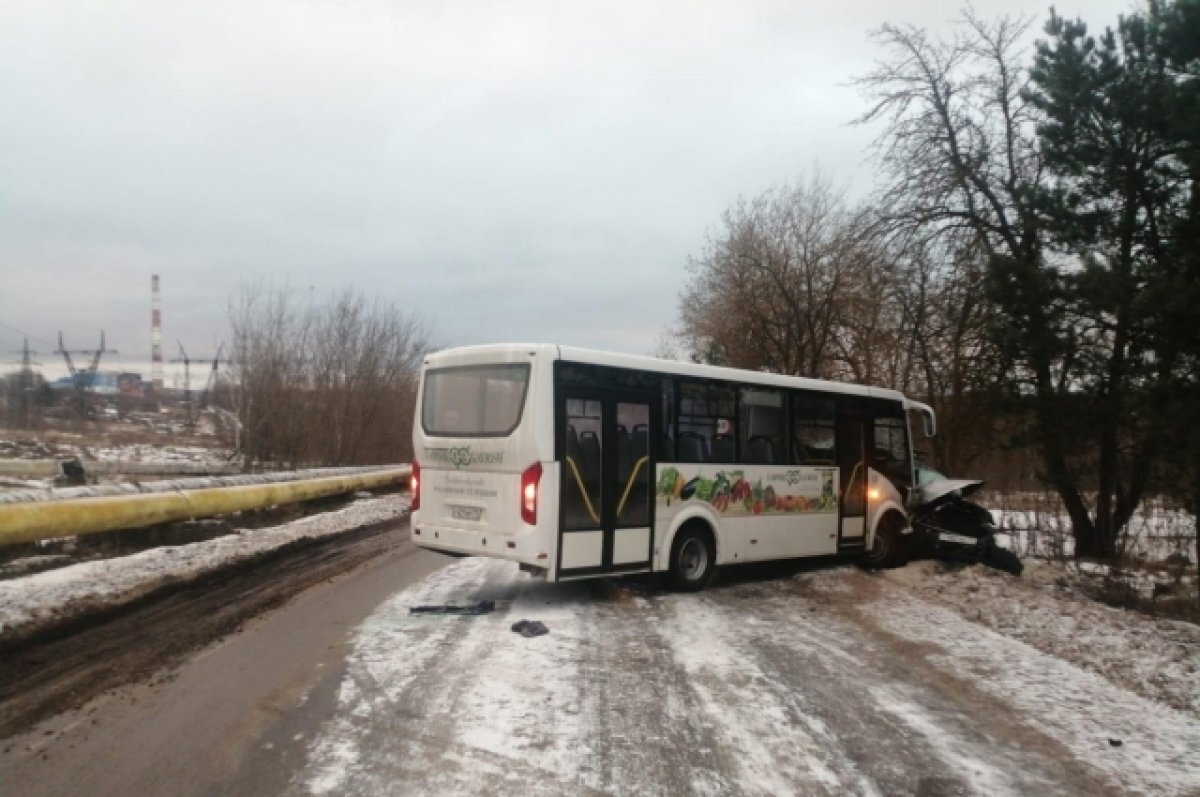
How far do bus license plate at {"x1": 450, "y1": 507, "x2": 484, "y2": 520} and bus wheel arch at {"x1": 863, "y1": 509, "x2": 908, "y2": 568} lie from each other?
263 inches

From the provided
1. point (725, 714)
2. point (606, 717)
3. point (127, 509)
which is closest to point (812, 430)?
point (725, 714)

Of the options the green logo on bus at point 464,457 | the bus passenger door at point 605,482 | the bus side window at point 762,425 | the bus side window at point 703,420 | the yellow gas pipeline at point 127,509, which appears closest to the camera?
the bus passenger door at point 605,482

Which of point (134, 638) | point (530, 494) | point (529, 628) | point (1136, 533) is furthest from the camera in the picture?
point (1136, 533)

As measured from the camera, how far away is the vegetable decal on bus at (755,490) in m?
10.2

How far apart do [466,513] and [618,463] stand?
1757 mm

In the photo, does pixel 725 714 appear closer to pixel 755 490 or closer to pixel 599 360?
pixel 599 360

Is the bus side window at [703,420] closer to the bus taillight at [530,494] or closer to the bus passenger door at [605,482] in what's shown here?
Result: the bus passenger door at [605,482]

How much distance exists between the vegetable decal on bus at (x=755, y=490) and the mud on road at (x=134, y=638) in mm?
4539

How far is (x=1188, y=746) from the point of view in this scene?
5445mm

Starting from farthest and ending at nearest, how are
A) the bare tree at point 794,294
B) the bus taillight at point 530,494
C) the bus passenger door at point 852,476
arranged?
1. the bare tree at point 794,294
2. the bus passenger door at point 852,476
3. the bus taillight at point 530,494

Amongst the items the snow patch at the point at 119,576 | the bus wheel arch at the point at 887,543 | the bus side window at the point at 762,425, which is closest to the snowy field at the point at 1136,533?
the bus wheel arch at the point at 887,543

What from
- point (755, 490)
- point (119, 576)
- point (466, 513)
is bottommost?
point (119, 576)

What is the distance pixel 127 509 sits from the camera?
11477mm

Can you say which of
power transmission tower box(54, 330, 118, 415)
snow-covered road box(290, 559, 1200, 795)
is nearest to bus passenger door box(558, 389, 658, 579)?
snow-covered road box(290, 559, 1200, 795)
